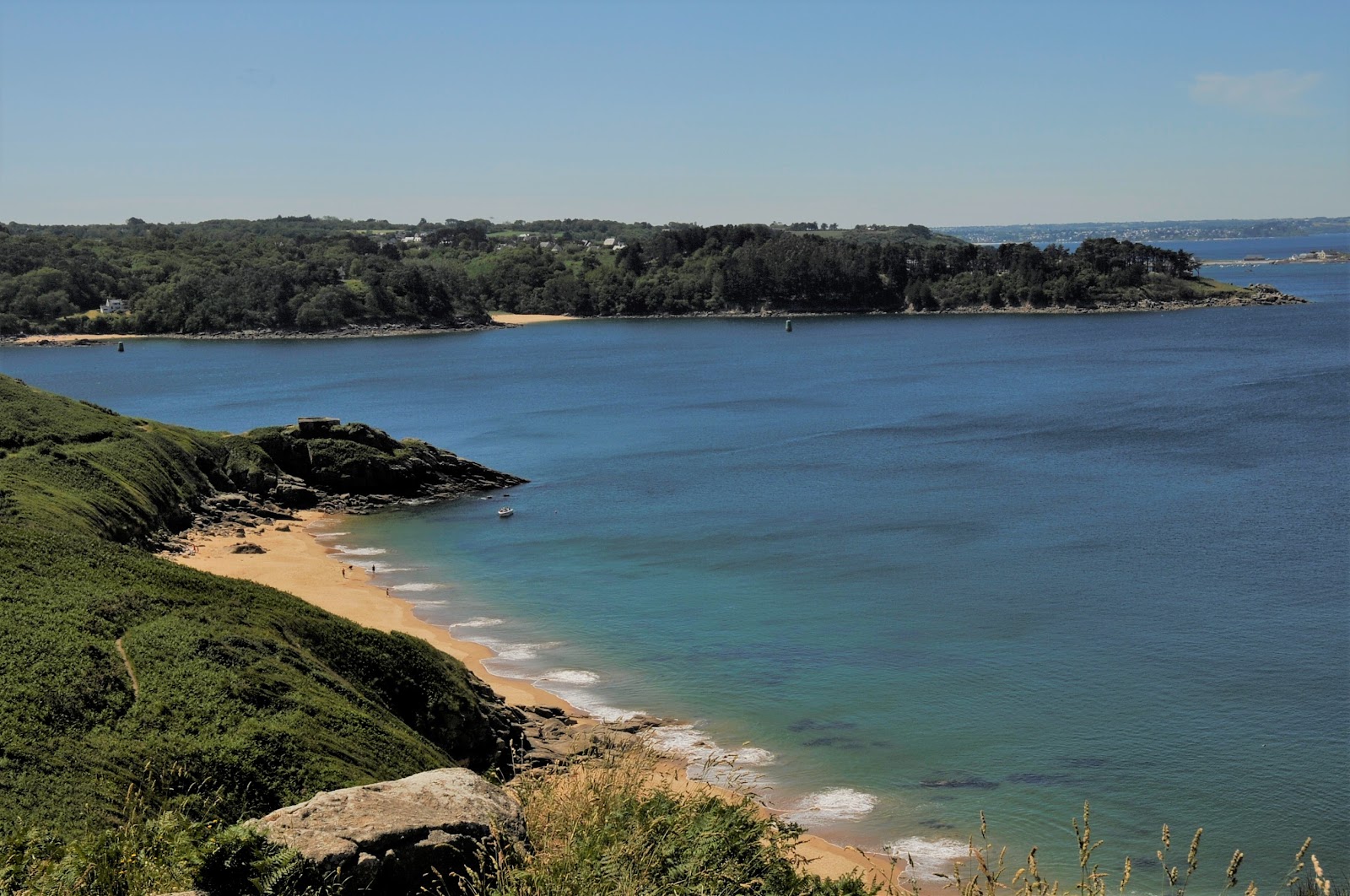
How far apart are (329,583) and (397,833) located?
107 ft

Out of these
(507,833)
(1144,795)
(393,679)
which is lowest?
(1144,795)

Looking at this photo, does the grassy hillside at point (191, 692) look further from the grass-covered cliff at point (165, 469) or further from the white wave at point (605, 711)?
the grass-covered cliff at point (165, 469)

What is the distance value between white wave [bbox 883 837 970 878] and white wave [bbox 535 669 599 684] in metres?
11.4

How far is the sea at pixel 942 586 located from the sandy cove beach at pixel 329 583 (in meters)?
0.88

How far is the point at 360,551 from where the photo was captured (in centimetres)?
4841

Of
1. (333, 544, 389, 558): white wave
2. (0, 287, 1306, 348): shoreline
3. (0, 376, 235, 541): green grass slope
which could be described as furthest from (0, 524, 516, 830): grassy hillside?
(0, 287, 1306, 348): shoreline

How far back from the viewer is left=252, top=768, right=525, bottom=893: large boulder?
10.2 m

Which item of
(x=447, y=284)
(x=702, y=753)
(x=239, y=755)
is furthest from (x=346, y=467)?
(x=447, y=284)

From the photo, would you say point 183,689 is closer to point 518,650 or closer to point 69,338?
point 518,650

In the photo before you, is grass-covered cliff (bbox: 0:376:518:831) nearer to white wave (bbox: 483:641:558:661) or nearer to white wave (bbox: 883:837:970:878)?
white wave (bbox: 483:641:558:661)

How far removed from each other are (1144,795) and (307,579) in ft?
93.8

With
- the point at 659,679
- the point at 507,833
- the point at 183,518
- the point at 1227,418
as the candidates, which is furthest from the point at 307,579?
the point at 1227,418

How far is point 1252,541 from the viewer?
4453 centimetres

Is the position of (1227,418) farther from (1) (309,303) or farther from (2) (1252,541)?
(1) (309,303)
